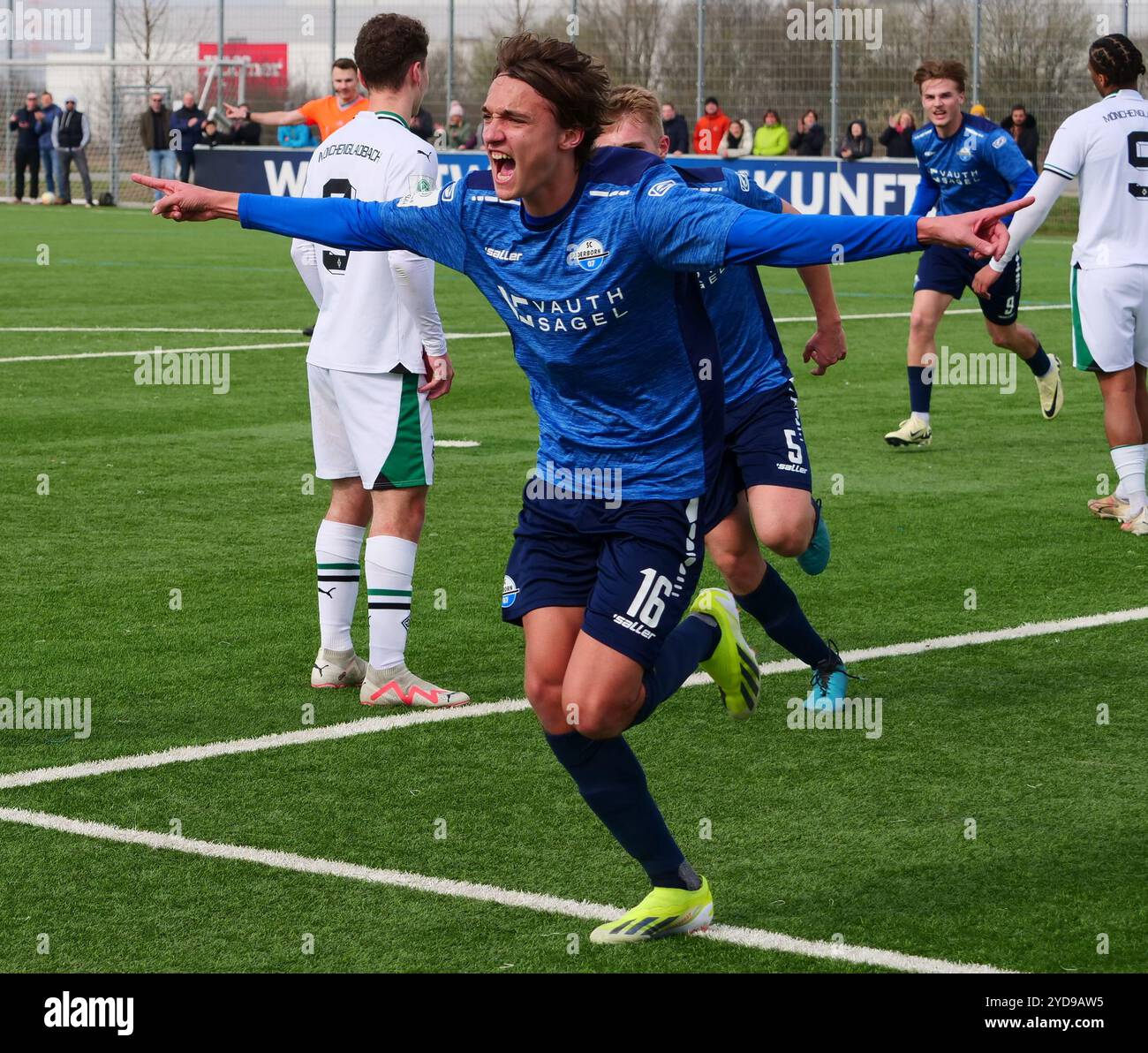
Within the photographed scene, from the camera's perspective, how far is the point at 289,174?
3978 cm

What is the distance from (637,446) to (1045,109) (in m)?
31.0

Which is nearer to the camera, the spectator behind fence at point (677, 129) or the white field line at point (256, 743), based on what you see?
the white field line at point (256, 743)

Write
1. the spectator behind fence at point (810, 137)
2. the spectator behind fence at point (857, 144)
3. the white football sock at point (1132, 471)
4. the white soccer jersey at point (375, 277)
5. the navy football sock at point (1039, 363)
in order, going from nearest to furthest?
the white soccer jersey at point (375, 277) < the white football sock at point (1132, 471) < the navy football sock at point (1039, 363) < the spectator behind fence at point (857, 144) < the spectator behind fence at point (810, 137)

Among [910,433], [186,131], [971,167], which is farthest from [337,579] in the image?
[186,131]

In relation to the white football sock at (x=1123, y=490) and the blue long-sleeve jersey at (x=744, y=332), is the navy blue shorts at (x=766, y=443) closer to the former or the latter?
the blue long-sleeve jersey at (x=744, y=332)

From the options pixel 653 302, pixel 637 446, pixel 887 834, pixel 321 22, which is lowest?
pixel 887 834

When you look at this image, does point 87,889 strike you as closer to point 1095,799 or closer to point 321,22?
point 1095,799

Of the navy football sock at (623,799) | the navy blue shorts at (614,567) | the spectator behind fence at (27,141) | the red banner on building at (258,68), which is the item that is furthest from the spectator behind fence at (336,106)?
the red banner on building at (258,68)

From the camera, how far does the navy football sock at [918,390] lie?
12.0m

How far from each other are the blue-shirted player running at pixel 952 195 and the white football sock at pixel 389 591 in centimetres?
565

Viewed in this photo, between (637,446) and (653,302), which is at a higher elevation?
(653,302)

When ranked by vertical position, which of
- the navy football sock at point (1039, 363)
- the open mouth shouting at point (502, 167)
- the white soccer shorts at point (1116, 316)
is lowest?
the navy football sock at point (1039, 363)

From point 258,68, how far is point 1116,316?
37.7 metres
